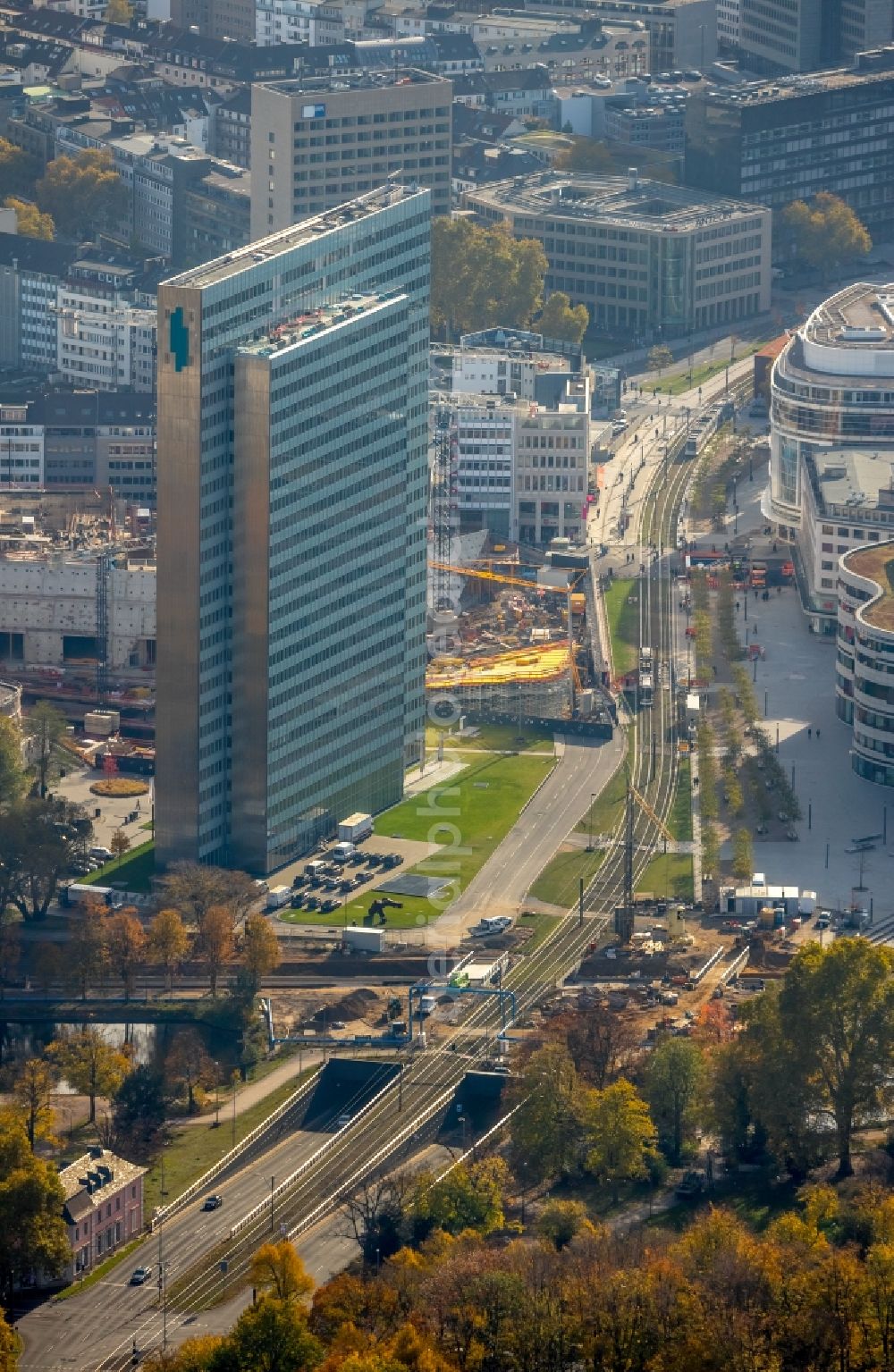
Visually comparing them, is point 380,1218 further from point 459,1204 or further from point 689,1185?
point 689,1185

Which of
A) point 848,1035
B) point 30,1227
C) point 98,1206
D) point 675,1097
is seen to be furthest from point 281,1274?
point 848,1035

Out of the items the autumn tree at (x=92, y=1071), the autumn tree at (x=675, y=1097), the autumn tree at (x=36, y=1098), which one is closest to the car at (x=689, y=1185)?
the autumn tree at (x=675, y=1097)

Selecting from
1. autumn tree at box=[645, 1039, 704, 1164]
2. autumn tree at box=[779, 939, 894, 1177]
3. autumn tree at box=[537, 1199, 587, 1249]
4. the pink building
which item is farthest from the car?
the pink building

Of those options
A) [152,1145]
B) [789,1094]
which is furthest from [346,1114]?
[789,1094]

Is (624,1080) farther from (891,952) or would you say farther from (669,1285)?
(669,1285)

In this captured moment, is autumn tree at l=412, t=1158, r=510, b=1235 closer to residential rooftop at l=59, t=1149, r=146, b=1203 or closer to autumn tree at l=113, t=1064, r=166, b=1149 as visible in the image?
residential rooftop at l=59, t=1149, r=146, b=1203
